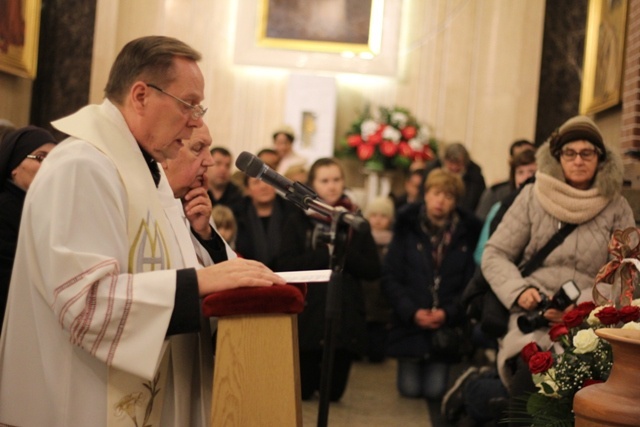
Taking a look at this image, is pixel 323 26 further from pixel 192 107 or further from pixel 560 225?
pixel 192 107

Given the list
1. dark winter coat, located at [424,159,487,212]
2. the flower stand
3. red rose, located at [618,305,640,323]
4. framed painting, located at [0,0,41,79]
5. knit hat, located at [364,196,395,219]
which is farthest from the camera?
dark winter coat, located at [424,159,487,212]

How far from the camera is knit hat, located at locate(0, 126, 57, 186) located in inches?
165

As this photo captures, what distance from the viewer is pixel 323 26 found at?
11.7 meters

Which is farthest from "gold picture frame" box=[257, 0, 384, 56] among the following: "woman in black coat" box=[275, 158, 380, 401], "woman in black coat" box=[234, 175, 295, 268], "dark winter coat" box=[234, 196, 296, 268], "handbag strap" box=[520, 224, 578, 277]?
"handbag strap" box=[520, 224, 578, 277]

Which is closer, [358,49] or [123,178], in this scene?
[123,178]

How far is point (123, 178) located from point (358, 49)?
30.5ft

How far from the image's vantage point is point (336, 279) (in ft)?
9.59

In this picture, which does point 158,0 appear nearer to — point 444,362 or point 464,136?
point 464,136

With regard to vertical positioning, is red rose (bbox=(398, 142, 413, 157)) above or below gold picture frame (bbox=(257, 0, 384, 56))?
below

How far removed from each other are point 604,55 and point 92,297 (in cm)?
755

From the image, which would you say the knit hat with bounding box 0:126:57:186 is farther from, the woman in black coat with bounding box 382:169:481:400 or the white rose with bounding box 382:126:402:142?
the white rose with bounding box 382:126:402:142

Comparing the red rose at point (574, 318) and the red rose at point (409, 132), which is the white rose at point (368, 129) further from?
the red rose at point (574, 318)

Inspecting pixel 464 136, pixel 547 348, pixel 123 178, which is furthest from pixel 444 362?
pixel 464 136

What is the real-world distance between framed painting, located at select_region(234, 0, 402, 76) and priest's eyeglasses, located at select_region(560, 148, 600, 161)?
7.17 meters
